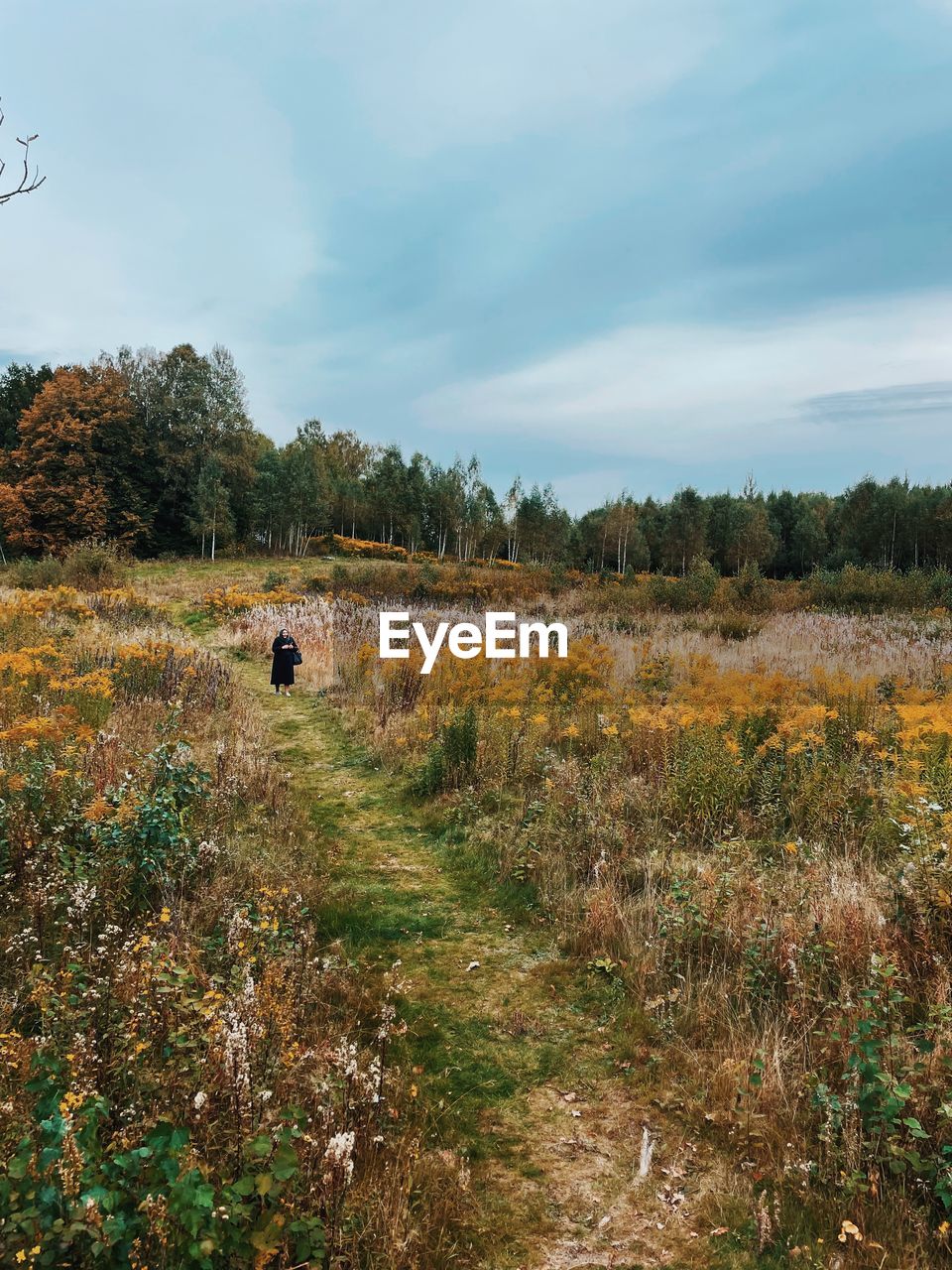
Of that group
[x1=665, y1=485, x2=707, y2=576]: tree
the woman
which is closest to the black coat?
the woman

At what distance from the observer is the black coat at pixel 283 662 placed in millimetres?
12258

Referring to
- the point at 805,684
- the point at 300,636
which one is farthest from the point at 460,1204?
the point at 300,636

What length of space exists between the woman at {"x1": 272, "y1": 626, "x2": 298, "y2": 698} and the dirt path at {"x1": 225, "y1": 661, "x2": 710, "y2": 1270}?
255 inches

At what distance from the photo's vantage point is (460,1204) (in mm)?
2736

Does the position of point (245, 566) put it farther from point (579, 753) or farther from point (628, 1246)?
point (628, 1246)

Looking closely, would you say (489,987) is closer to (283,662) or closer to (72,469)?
(283,662)

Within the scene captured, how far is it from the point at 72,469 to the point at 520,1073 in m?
46.9

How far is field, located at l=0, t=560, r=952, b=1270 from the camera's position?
2477 millimetres

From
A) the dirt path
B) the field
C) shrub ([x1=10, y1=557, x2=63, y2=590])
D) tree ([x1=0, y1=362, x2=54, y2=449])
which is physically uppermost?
tree ([x1=0, y1=362, x2=54, y2=449])

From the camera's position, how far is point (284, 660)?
40.3 ft

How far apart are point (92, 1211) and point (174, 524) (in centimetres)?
4947

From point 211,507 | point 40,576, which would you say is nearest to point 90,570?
point 40,576

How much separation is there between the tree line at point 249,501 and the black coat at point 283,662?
21404mm

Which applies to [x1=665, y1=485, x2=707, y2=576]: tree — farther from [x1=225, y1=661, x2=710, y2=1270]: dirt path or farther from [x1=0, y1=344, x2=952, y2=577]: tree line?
[x1=225, y1=661, x2=710, y2=1270]: dirt path
